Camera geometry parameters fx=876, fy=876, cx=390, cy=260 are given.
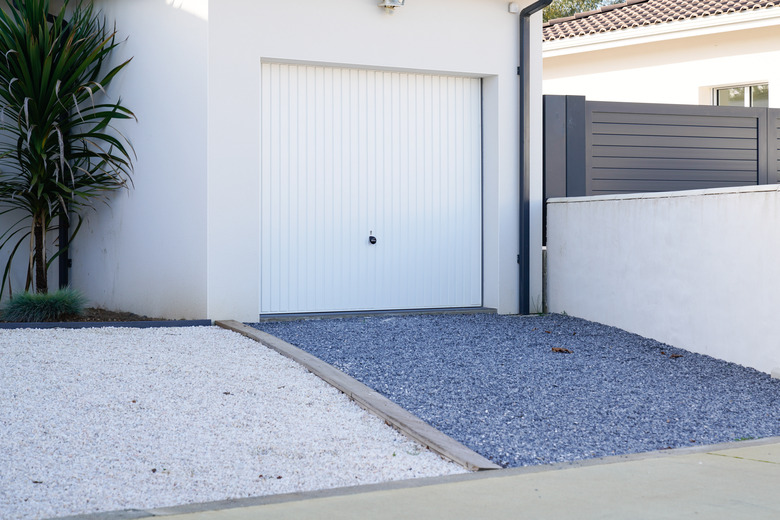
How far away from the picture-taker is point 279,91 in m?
8.09

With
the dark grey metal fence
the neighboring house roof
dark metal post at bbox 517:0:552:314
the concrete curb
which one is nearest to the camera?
the concrete curb

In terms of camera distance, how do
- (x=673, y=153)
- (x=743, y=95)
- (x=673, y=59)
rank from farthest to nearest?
(x=673, y=59) → (x=743, y=95) → (x=673, y=153)

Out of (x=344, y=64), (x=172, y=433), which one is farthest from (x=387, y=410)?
(x=344, y=64)

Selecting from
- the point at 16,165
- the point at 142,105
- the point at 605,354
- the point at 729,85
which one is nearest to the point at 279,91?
the point at 142,105

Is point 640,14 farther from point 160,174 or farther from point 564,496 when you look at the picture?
point 564,496

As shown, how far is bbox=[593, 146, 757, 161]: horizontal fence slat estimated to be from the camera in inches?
360

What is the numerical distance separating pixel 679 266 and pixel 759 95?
25.3ft

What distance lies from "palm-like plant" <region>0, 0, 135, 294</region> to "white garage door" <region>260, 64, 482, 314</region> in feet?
4.89

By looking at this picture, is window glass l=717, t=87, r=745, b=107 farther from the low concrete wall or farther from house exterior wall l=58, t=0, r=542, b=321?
the low concrete wall

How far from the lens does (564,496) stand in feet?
11.8

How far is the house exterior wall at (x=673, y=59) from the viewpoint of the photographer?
1311cm

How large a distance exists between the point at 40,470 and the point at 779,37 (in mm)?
12489

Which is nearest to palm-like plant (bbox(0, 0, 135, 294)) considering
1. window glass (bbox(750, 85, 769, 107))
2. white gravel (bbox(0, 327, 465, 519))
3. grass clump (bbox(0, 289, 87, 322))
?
grass clump (bbox(0, 289, 87, 322))

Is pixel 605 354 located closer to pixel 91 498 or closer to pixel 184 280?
pixel 184 280
